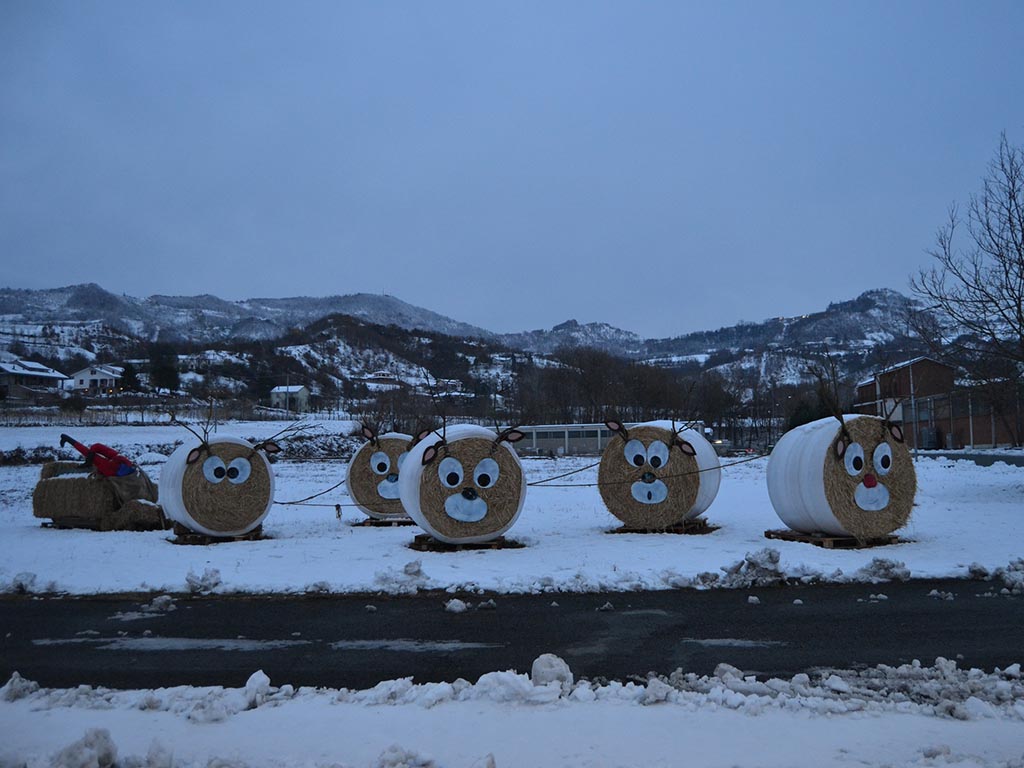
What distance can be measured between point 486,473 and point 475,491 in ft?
1.15

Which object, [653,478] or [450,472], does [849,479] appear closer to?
[653,478]

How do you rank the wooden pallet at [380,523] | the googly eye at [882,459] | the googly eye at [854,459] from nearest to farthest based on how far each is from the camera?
1. the googly eye at [854,459]
2. the googly eye at [882,459]
3. the wooden pallet at [380,523]

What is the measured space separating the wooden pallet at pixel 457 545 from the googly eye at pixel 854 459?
522 cm

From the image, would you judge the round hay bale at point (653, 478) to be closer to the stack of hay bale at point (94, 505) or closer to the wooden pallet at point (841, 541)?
the wooden pallet at point (841, 541)

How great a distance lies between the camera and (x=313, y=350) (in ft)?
493

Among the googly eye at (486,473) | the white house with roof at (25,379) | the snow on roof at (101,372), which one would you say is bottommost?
the googly eye at (486,473)

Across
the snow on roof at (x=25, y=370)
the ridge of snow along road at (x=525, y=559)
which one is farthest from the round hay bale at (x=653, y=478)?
the snow on roof at (x=25, y=370)

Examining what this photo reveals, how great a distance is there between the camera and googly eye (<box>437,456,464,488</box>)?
12.6 metres

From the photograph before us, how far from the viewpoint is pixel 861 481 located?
1208 cm

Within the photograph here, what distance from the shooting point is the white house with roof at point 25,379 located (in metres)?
75.7

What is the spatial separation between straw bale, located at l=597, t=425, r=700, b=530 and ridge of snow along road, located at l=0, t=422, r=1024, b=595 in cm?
68

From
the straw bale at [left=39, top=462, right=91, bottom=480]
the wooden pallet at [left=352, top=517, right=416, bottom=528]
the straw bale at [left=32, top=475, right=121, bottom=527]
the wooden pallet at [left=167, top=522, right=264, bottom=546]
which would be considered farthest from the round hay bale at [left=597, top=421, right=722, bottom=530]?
the straw bale at [left=39, top=462, right=91, bottom=480]

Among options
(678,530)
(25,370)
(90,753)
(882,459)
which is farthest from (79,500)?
(25,370)

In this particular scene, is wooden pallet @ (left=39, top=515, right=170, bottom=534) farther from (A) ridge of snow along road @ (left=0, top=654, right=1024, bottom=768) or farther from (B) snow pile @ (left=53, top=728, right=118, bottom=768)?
(B) snow pile @ (left=53, top=728, right=118, bottom=768)
